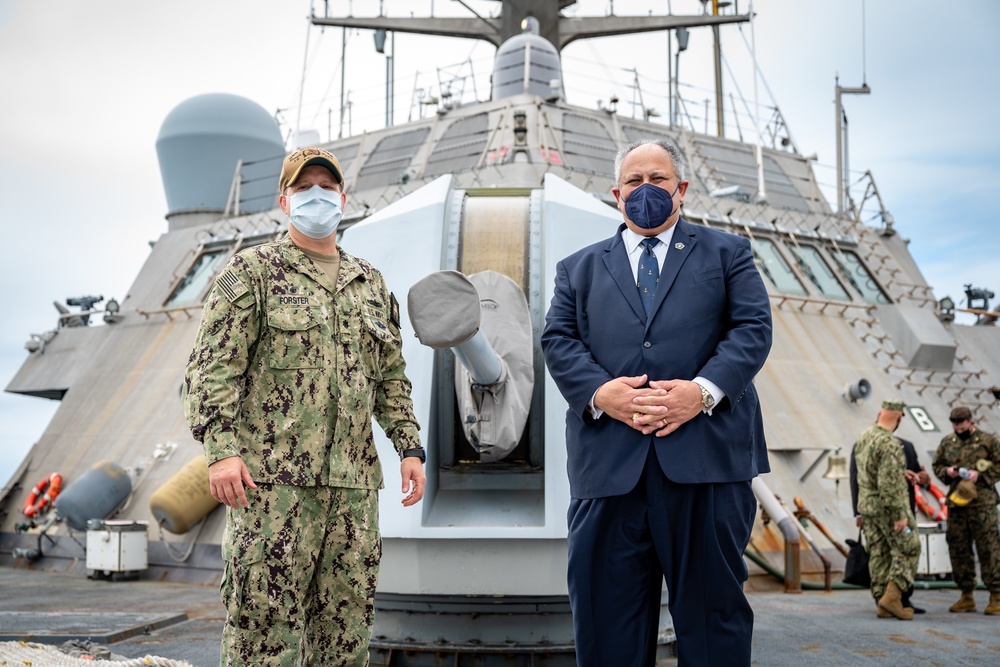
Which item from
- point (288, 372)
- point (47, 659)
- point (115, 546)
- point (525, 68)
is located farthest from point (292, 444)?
point (525, 68)

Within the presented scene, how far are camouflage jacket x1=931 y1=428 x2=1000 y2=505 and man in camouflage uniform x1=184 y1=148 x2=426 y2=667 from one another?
476cm

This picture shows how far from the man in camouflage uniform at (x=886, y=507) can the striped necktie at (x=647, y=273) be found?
13.1ft

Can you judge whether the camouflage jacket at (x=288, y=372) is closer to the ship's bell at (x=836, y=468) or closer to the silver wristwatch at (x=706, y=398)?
the silver wristwatch at (x=706, y=398)

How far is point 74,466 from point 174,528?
2.02m

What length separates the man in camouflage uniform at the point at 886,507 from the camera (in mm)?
5742

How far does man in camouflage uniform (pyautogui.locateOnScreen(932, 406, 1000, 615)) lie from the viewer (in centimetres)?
598

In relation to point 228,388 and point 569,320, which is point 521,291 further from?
point 228,388

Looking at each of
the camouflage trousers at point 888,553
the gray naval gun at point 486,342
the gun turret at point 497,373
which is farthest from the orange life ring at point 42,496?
the camouflage trousers at point 888,553

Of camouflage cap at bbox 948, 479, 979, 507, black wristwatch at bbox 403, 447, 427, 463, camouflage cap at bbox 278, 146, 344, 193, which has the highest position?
camouflage cap at bbox 278, 146, 344, 193

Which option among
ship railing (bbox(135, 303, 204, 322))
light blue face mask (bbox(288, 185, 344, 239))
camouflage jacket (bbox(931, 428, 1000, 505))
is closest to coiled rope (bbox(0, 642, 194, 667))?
light blue face mask (bbox(288, 185, 344, 239))

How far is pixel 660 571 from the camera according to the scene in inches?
92.2

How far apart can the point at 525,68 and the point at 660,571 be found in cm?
1003

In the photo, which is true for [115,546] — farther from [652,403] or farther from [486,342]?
[652,403]

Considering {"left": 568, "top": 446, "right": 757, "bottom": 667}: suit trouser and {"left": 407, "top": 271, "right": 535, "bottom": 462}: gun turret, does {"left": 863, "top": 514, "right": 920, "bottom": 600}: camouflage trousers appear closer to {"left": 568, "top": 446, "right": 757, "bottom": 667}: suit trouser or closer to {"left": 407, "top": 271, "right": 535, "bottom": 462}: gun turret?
{"left": 407, "top": 271, "right": 535, "bottom": 462}: gun turret
